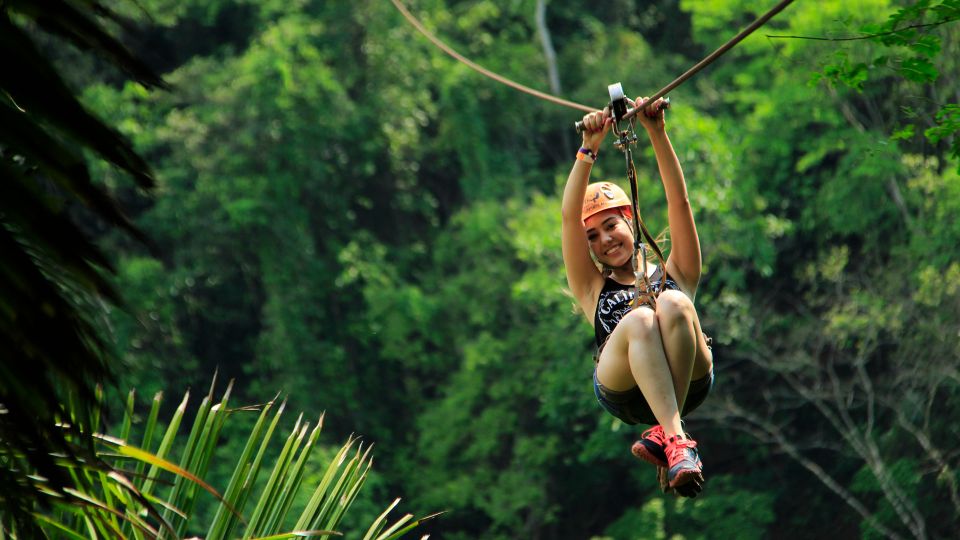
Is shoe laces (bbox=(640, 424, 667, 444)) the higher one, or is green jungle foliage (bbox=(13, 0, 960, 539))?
green jungle foliage (bbox=(13, 0, 960, 539))

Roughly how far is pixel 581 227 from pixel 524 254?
14569 millimetres

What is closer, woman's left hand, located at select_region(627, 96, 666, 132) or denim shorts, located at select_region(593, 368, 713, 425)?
woman's left hand, located at select_region(627, 96, 666, 132)

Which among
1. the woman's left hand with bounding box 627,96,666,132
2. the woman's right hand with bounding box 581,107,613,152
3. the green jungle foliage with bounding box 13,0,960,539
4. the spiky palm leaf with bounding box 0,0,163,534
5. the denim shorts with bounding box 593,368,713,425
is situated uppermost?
the green jungle foliage with bounding box 13,0,960,539

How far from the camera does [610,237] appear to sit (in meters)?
4.53

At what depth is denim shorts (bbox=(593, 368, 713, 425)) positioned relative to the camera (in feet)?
14.6

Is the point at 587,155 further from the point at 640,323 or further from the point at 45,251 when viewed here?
the point at 45,251

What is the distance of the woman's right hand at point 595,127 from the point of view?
171 inches

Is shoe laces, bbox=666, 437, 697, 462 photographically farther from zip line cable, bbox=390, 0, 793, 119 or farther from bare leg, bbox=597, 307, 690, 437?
zip line cable, bbox=390, 0, 793, 119

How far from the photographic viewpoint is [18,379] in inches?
82.3

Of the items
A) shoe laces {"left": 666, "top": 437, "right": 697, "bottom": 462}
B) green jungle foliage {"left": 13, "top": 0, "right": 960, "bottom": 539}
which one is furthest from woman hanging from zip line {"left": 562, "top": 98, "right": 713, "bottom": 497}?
green jungle foliage {"left": 13, "top": 0, "right": 960, "bottom": 539}

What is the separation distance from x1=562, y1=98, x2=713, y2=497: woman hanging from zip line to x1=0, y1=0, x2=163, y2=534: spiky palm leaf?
2.20m

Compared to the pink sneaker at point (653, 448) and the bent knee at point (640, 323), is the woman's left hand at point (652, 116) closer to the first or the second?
the bent knee at point (640, 323)

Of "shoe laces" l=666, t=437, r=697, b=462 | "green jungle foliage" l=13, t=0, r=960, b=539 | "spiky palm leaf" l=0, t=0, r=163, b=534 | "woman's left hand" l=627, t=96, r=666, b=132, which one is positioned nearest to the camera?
"spiky palm leaf" l=0, t=0, r=163, b=534

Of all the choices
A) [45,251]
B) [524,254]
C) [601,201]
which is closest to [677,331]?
[601,201]
